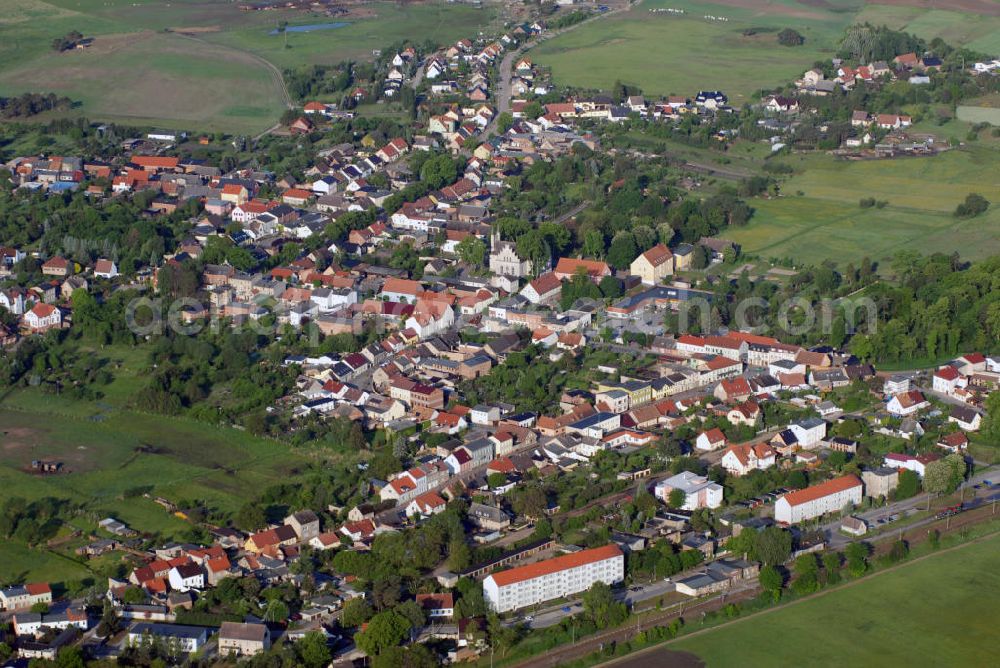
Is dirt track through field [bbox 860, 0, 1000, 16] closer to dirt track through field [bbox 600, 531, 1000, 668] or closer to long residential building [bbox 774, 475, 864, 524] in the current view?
long residential building [bbox 774, 475, 864, 524]

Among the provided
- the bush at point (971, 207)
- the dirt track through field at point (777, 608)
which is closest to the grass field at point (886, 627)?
the dirt track through field at point (777, 608)

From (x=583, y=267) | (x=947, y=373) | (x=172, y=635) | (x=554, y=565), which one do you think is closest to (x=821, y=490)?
(x=554, y=565)

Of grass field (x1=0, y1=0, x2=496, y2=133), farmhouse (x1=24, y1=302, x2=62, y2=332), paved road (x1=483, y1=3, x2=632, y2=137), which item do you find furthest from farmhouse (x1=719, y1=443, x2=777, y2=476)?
grass field (x1=0, y1=0, x2=496, y2=133)

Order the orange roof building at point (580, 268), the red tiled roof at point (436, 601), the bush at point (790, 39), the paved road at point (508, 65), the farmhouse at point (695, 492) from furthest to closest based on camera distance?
the bush at point (790, 39), the paved road at point (508, 65), the orange roof building at point (580, 268), the farmhouse at point (695, 492), the red tiled roof at point (436, 601)

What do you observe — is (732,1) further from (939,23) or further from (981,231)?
(981,231)

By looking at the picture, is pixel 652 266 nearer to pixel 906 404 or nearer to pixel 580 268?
pixel 580 268

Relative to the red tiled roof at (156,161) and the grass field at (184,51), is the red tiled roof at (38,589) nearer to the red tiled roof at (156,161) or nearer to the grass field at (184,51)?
the red tiled roof at (156,161)

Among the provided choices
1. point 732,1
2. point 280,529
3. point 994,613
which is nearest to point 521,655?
point 280,529
